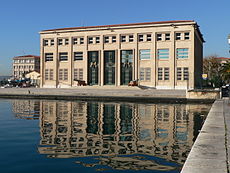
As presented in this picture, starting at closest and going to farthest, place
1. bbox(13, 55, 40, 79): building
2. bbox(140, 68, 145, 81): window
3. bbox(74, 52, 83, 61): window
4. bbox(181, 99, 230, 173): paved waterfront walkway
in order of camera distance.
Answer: bbox(181, 99, 230, 173): paved waterfront walkway < bbox(140, 68, 145, 81): window < bbox(74, 52, 83, 61): window < bbox(13, 55, 40, 79): building

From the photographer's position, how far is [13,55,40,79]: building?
553 ft

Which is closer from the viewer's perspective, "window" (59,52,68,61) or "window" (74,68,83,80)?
"window" (74,68,83,80)

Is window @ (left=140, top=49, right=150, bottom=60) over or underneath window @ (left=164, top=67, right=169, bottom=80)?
over

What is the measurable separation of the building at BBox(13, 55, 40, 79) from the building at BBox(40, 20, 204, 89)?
97.0 metres

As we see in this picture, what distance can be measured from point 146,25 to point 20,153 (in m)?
58.1

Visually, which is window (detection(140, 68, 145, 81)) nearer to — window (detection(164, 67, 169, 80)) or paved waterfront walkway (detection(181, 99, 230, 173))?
window (detection(164, 67, 169, 80))

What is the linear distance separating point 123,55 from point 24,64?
118175 millimetres

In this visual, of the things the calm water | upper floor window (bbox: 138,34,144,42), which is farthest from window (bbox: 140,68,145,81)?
the calm water

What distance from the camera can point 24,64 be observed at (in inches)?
6713

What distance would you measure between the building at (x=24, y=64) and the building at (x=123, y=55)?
9704cm

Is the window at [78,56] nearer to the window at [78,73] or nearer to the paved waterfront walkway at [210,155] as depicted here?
the window at [78,73]

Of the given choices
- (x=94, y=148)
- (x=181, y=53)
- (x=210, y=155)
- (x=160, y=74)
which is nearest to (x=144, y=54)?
(x=160, y=74)

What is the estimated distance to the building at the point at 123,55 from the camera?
203 ft

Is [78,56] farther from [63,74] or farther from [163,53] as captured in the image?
[163,53]
